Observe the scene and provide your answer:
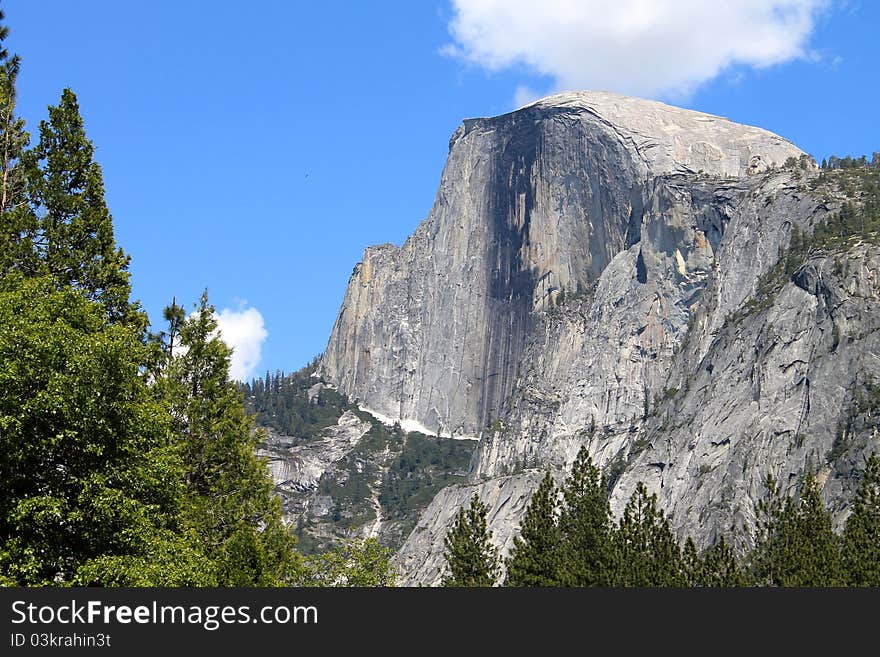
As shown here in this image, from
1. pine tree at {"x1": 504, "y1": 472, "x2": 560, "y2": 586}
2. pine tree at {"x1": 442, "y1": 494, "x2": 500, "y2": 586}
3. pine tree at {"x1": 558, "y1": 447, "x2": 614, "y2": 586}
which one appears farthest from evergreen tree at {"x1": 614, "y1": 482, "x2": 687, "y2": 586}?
pine tree at {"x1": 442, "y1": 494, "x2": 500, "y2": 586}

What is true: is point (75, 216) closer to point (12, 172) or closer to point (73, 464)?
point (12, 172)

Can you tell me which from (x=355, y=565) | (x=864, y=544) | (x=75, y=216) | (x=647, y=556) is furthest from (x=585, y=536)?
(x=75, y=216)

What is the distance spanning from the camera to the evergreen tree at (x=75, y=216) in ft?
144

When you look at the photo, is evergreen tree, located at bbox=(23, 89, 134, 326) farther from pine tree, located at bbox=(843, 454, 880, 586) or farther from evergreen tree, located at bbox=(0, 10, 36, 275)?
pine tree, located at bbox=(843, 454, 880, 586)

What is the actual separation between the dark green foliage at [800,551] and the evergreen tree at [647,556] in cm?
475

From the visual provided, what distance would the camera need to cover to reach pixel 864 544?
212ft

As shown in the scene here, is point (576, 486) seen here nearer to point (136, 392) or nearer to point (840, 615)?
point (136, 392)

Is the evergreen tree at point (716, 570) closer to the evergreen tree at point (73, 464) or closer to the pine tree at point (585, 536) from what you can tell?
the pine tree at point (585, 536)

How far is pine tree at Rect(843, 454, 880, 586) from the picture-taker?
62269 millimetres

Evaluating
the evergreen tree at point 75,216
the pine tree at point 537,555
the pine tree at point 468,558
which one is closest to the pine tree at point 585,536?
the pine tree at point 537,555

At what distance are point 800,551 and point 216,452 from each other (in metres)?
35.0

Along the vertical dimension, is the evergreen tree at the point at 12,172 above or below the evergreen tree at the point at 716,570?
above

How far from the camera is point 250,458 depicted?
5022 cm

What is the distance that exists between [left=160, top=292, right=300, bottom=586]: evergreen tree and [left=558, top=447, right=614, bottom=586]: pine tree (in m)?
22.1
